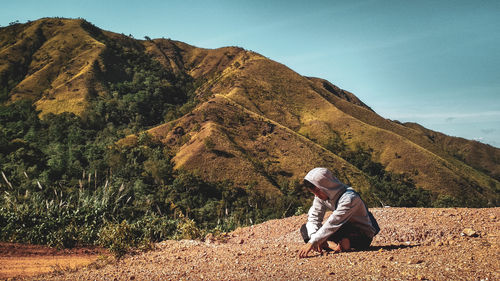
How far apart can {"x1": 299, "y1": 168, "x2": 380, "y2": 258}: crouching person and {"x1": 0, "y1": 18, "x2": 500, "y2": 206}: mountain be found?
41482 mm

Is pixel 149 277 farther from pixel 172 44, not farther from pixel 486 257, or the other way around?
pixel 172 44

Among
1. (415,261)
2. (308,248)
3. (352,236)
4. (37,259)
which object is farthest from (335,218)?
(37,259)

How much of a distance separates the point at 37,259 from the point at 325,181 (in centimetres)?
583

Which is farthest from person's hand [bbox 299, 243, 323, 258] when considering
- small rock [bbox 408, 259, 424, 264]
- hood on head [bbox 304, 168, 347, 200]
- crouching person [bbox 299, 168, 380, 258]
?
small rock [bbox 408, 259, 424, 264]

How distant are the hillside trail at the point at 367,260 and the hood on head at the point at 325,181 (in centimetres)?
83

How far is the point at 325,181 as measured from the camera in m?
3.89

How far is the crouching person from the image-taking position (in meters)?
3.87

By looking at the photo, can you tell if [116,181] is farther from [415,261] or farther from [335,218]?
[415,261]

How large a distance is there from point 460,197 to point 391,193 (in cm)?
1198

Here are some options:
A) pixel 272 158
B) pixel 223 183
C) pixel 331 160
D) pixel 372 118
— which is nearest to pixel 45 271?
pixel 223 183

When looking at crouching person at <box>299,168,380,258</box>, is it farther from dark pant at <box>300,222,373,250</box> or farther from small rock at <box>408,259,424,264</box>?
small rock at <box>408,259,424,264</box>

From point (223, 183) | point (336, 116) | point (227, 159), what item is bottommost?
point (223, 183)

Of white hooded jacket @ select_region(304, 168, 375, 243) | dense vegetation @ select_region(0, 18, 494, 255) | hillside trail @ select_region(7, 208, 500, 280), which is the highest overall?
white hooded jacket @ select_region(304, 168, 375, 243)

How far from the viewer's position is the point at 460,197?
5478 centimetres
